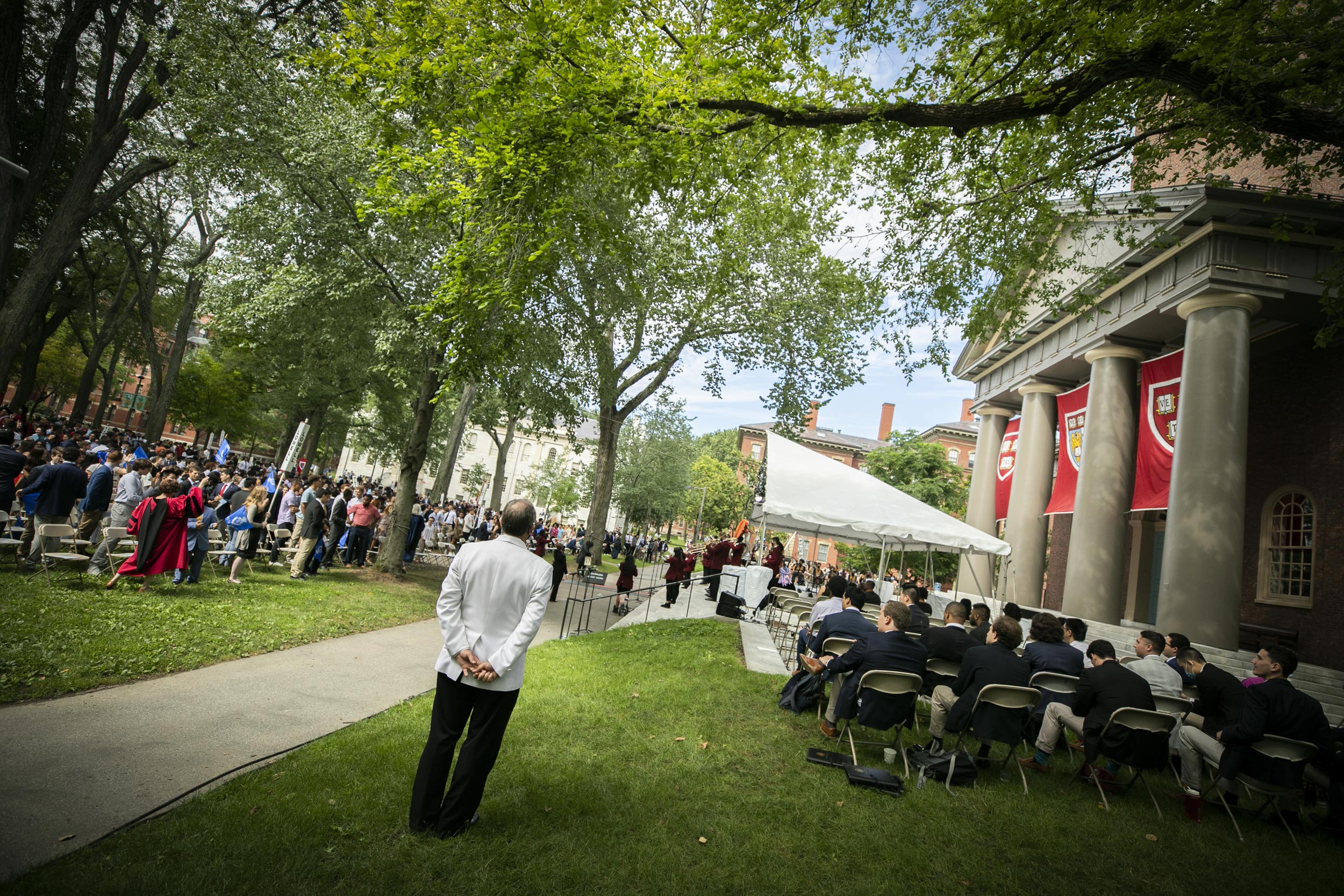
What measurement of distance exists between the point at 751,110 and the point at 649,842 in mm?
6842

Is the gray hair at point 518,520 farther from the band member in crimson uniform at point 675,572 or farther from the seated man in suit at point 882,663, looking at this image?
the band member in crimson uniform at point 675,572

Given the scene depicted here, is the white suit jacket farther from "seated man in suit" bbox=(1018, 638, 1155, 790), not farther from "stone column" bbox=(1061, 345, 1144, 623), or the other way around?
"stone column" bbox=(1061, 345, 1144, 623)

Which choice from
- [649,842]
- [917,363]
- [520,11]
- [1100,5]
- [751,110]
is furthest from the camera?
[917,363]

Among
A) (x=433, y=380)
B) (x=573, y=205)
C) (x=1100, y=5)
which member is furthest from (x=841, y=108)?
(x=433, y=380)

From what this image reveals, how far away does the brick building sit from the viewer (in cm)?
1260

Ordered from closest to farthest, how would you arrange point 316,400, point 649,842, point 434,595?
point 649,842
point 434,595
point 316,400

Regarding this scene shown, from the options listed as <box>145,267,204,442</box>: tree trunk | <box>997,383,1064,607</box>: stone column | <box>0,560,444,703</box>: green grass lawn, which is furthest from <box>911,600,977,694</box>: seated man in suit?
<box>145,267,204,442</box>: tree trunk

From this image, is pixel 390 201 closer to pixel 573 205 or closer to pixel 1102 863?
pixel 573 205

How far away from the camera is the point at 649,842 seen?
416cm

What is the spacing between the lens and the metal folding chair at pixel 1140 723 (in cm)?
601

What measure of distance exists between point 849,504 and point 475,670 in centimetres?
1045

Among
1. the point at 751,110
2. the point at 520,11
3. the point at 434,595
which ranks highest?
the point at 520,11

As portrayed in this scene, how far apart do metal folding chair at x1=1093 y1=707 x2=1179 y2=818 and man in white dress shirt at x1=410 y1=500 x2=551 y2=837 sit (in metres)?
5.51

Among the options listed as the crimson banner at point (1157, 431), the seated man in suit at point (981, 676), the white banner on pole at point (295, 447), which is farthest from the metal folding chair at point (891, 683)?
the white banner on pole at point (295, 447)
